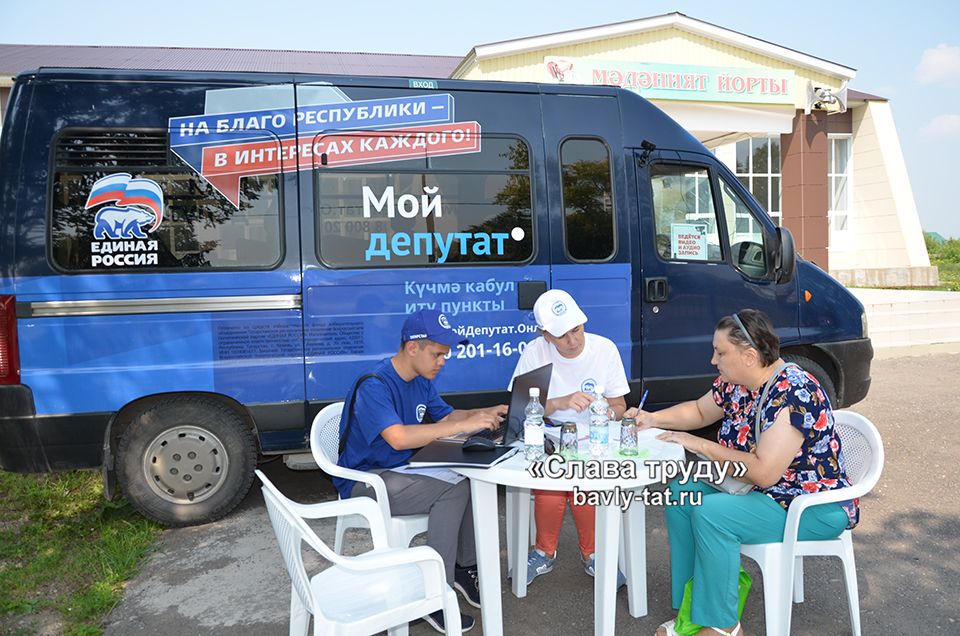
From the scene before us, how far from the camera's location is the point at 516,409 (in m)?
3.14

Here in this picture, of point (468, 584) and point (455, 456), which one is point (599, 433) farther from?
point (468, 584)

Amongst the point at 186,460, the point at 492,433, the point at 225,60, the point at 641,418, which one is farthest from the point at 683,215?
the point at 225,60

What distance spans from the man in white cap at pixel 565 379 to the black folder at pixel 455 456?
632 mm

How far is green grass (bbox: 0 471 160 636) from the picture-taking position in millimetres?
3555

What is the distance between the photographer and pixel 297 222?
4434 millimetres

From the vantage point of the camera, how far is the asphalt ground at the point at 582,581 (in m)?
3.33

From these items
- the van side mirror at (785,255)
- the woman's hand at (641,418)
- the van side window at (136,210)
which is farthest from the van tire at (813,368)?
the van side window at (136,210)

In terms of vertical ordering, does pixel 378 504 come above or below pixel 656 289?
below

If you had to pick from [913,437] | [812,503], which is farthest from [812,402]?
[913,437]

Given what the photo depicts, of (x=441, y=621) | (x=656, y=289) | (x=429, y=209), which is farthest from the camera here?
(x=656, y=289)

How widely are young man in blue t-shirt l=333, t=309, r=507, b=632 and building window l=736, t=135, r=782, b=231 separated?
1457cm

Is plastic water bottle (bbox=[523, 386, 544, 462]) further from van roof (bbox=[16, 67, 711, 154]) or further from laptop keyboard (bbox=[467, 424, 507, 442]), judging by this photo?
van roof (bbox=[16, 67, 711, 154])

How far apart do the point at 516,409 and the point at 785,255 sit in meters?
3.01

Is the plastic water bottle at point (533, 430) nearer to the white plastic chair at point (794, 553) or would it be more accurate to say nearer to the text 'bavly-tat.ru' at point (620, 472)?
the text 'bavly-tat.ru' at point (620, 472)
